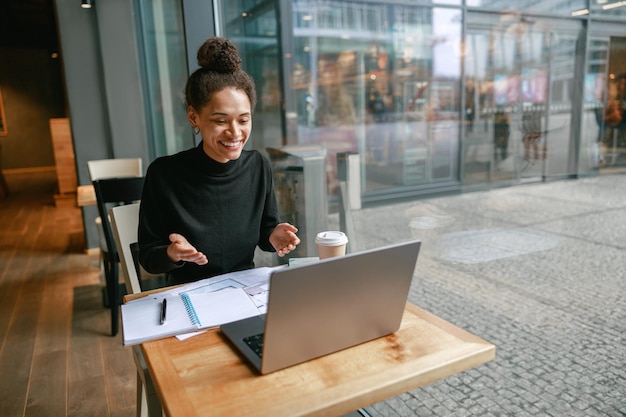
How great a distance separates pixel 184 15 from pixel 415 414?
2119mm

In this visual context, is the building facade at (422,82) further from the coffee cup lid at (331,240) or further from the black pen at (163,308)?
the black pen at (163,308)

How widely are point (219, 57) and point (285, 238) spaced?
53 cm

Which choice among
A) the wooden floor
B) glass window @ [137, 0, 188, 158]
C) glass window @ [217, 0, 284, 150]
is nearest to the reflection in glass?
glass window @ [137, 0, 188, 158]

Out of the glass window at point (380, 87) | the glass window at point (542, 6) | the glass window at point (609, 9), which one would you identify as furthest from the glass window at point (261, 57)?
the glass window at point (609, 9)

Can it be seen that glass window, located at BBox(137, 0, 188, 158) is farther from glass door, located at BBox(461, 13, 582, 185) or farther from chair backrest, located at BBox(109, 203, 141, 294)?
glass door, located at BBox(461, 13, 582, 185)

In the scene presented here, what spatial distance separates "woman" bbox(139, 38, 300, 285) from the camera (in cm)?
126

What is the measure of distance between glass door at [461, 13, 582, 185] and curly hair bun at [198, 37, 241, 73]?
1.39m

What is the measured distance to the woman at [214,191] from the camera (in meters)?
1.26

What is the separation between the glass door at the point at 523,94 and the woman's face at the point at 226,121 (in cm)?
138

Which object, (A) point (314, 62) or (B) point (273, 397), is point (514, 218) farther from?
(A) point (314, 62)

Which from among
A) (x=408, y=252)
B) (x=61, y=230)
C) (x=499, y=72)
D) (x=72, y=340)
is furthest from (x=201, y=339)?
(x=61, y=230)

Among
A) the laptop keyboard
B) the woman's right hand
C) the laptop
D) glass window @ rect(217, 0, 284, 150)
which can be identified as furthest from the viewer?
glass window @ rect(217, 0, 284, 150)

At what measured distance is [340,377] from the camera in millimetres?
795

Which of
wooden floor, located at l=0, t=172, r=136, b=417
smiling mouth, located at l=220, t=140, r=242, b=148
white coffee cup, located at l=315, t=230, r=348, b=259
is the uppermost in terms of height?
smiling mouth, located at l=220, t=140, r=242, b=148
